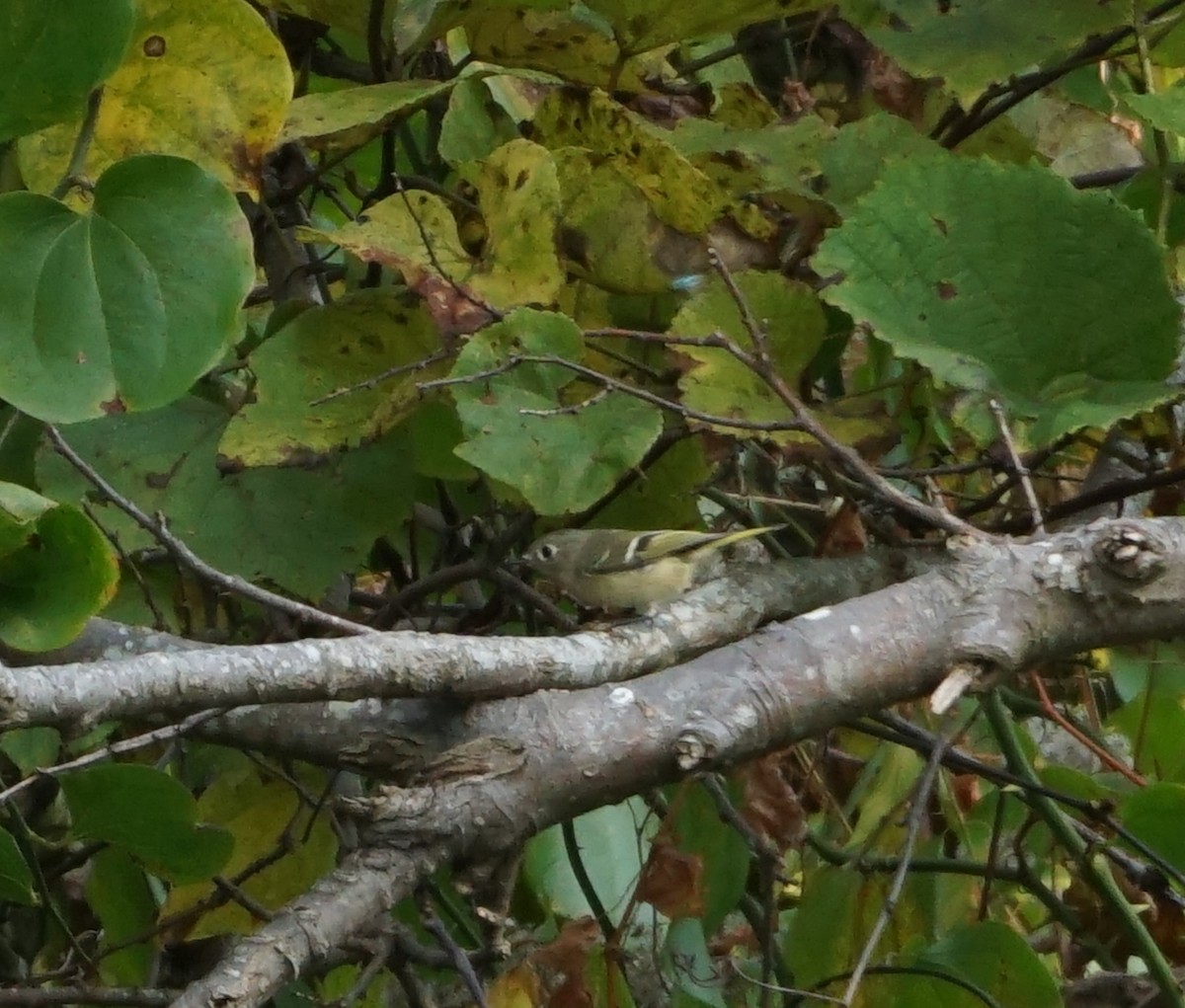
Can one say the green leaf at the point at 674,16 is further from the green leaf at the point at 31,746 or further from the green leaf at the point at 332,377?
the green leaf at the point at 31,746

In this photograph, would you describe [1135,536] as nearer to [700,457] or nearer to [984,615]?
[984,615]

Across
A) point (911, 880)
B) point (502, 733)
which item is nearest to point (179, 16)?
point (502, 733)

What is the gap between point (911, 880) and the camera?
1.54 m

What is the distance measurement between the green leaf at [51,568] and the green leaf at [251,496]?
1.03ft

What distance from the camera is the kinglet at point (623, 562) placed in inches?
56.3

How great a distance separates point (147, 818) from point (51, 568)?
11.3 inches

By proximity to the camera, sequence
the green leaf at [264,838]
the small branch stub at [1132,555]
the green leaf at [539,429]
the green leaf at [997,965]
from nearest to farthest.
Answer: the small branch stub at [1132,555] → the green leaf at [539,429] → the green leaf at [997,965] → the green leaf at [264,838]

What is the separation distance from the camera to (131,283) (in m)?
1.00

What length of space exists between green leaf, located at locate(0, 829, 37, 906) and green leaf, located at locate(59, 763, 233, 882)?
1.9 inches

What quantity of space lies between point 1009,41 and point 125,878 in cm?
116

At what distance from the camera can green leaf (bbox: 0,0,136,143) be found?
3.19ft

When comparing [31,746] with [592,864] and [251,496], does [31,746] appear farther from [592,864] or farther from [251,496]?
[592,864]

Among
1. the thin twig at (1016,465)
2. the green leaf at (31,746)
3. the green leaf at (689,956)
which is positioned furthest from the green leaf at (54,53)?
the green leaf at (689,956)

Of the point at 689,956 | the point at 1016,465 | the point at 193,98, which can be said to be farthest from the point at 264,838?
the point at 1016,465
